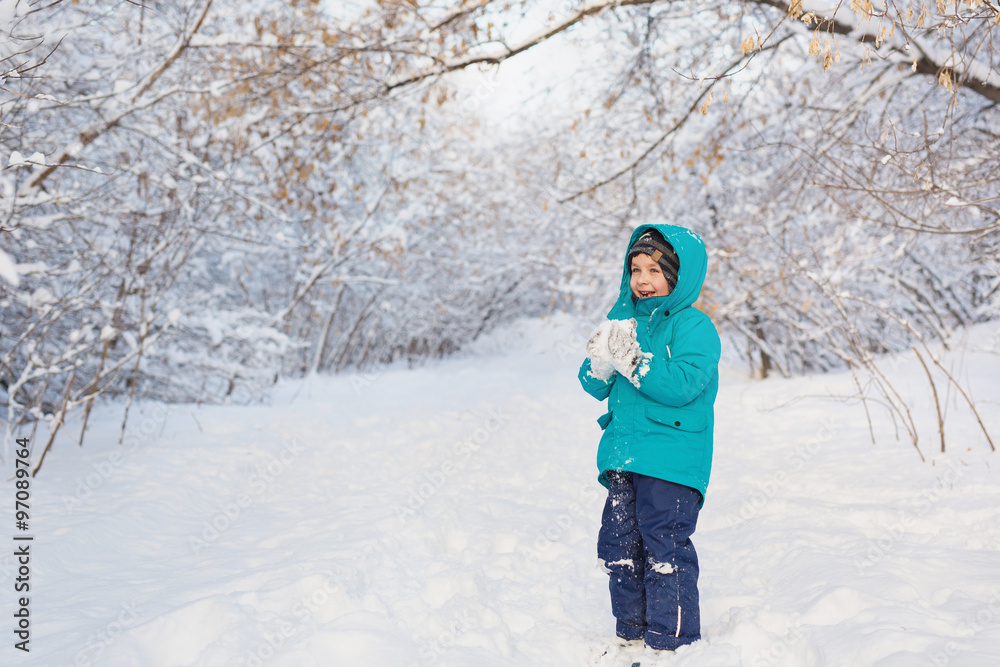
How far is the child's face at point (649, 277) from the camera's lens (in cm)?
238

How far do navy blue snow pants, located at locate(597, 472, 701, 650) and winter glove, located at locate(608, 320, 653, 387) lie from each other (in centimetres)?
37

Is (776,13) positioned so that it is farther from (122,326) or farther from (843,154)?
(122,326)

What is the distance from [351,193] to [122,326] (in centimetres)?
705

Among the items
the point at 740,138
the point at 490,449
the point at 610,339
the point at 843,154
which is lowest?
the point at 490,449

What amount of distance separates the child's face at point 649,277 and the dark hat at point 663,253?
0.02 metres

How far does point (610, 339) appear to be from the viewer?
222 cm

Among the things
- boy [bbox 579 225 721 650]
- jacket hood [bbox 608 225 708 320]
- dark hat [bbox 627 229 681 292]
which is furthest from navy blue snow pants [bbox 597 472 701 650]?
dark hat [bbox 627 229 681 292]

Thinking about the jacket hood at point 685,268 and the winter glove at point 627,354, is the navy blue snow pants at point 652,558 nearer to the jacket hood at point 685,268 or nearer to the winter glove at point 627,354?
the winter glove at point 627,354

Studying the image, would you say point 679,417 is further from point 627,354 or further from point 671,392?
point 627,354

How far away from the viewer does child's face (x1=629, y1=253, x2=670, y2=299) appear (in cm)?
238

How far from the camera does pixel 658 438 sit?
221 centimetres

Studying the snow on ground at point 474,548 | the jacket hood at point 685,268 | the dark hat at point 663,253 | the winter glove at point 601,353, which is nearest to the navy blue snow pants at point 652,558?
the snow on ground at point 474,548

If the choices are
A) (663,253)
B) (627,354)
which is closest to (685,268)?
(663,253)

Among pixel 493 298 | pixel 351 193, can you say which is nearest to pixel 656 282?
pixel 351 193
